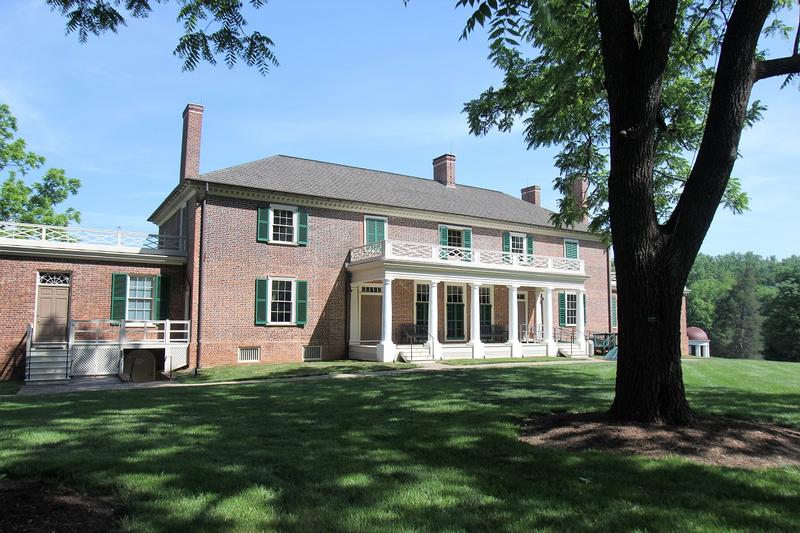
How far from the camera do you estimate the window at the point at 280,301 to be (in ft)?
68.5

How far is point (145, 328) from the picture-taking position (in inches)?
766

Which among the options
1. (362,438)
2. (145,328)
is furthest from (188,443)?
(145,328)

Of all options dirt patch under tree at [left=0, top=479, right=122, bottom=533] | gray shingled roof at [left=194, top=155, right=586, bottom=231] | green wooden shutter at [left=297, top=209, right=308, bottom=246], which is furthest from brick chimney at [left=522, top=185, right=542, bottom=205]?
dirt patch under tree at [left=0, top=479, right=122, bottom=533]

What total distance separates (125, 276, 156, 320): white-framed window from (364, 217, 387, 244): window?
8.24 meters

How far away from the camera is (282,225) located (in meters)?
21.6

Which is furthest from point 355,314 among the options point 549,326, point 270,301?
point 549,326

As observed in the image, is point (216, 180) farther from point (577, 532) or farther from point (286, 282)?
point (577, 532)

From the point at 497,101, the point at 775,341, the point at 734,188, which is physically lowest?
the point at 775,341

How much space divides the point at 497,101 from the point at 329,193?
40.4ft

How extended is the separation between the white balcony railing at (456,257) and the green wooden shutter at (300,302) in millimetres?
2271

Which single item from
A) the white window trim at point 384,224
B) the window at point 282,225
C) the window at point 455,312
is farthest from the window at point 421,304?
the window at point 282,225

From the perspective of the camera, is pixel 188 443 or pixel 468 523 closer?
pixel 468 523

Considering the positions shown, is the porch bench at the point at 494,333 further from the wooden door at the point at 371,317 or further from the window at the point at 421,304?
the wooden door at the point at 371,317

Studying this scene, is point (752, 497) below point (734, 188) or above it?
below
